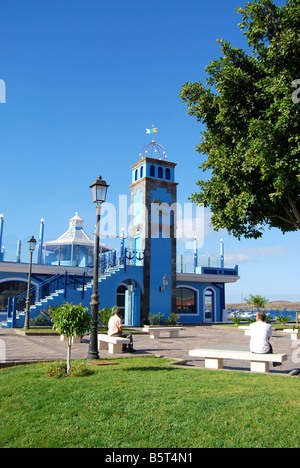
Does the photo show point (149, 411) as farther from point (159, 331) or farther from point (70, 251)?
point (70, 251)

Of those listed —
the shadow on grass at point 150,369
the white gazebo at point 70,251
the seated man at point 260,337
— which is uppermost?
the white gazebo at point 70,251

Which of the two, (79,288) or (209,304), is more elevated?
(79,288)

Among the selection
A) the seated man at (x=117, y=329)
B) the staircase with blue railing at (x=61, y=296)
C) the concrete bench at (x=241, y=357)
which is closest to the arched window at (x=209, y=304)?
the staircase with blue railing at (x=61, y=296)

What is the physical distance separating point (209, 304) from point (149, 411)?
92.8 feet

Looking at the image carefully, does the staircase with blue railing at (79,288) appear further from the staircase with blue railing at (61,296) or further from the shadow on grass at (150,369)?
the shadow on grass at (150,369)

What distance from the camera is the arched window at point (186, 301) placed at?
30062mm

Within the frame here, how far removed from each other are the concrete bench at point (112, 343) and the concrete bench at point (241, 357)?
2862 mm

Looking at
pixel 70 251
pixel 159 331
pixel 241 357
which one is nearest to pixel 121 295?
pixel 70 251

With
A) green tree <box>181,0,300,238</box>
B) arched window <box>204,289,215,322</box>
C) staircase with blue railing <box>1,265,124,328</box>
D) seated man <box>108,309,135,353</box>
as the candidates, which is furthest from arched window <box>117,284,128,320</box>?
green tree <box>181,0,300,238</box>

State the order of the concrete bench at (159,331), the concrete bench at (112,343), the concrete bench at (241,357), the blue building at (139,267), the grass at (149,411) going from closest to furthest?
the grass at (149,411) < the concrete bench at (241,357) < the concrete bench at (112,343) < the concrete bench at (159,331) < the blue building at (139,267)

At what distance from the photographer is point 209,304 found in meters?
32.4

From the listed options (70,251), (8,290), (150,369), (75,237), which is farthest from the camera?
(75,237)

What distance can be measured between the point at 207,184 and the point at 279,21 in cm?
434
